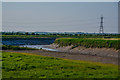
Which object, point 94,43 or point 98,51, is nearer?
point 98,51

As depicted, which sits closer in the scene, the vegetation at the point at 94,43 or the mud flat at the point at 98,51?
the mud flat at the point at 98,51

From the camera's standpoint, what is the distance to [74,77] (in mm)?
20906

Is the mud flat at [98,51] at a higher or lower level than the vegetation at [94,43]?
lower

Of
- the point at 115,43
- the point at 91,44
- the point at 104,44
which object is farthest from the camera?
the point at 91,44

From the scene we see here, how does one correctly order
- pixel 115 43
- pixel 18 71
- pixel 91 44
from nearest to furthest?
pixel 18 71, pixel 115 43, pixel 91 44

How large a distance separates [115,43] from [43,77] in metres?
27.9

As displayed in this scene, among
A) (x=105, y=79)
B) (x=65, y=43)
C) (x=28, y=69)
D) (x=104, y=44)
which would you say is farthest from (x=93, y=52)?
(x=105, y=79)

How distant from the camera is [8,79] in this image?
66.6 ft

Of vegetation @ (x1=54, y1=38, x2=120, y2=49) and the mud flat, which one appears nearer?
the mud flat

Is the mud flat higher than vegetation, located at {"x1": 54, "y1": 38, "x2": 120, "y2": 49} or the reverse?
the reverse

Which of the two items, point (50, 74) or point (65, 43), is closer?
point (50, 74)

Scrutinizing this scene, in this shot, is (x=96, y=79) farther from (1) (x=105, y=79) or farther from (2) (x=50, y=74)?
(2) (x=50, y=74)

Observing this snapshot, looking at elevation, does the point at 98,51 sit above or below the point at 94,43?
below

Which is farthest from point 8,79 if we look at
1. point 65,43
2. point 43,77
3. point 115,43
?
point 65,43
